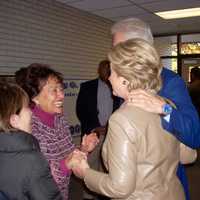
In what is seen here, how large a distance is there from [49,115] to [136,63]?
37.9 inches

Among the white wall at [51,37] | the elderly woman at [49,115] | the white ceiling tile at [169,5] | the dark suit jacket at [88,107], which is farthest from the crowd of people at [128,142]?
the white ceiling tile at [169,5]

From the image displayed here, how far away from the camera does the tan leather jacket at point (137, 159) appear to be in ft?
4.36

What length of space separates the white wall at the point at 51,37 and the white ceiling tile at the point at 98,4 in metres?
0.26

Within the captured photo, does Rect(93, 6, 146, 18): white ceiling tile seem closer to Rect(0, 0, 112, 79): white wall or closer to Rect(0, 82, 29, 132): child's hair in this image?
Rect(0, 0, 112, 79): white wall

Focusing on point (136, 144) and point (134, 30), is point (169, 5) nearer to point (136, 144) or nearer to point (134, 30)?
point (134, 30)

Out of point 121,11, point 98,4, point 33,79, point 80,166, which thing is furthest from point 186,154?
point 121,11

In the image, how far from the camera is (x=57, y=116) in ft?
7.53

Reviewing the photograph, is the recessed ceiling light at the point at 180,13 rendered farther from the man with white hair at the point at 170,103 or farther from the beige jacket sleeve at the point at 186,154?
the beige jacket sleeve at the point at 186,154

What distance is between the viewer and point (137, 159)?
54.2 inches

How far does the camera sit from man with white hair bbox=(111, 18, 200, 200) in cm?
143

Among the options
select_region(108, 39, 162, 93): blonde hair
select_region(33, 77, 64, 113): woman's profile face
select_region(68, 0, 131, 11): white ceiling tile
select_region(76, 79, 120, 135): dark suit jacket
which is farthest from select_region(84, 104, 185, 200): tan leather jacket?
select_region(68, 0, 131, 11): white ceiling tile

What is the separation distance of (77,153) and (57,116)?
0.59 metres

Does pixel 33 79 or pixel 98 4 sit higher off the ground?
pixel 98 4

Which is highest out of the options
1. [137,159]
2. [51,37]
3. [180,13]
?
[180,13]
